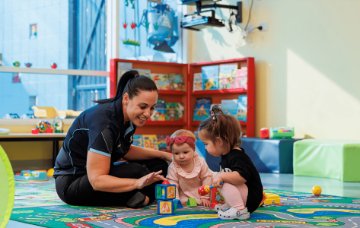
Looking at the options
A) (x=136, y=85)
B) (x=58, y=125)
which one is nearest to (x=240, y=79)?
(x=58, y=125)

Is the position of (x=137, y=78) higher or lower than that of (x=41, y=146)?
higher

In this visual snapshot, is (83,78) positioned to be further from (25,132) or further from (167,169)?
(167,169)

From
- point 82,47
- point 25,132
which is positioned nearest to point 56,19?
point 82,47

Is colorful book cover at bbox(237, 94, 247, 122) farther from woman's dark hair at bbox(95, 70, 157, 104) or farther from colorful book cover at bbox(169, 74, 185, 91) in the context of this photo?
woman's dark hair at bbox(95, 70, 157, 104)

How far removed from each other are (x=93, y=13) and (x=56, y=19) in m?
0.48

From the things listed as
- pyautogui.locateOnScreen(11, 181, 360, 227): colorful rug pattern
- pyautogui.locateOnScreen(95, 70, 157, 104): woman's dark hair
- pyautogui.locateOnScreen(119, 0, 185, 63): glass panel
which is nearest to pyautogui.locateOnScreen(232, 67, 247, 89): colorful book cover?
pyautogui.locateOnScreen(119, 0, 185, 63): glass panel

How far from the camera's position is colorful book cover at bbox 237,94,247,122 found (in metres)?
7.30

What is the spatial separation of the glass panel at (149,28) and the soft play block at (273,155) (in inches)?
84.6

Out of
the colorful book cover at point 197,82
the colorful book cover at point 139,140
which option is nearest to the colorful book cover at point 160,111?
the colorful book cover at point 139,140

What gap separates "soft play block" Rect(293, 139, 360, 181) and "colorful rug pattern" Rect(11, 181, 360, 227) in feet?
5.60

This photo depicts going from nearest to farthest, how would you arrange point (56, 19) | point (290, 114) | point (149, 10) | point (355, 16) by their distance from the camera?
point (355, 16), point (290, 114), point (56, 19), point (149, 10)

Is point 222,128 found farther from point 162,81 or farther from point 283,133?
point 162,81

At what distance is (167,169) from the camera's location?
3787mm

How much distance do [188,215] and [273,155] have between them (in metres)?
3.36
